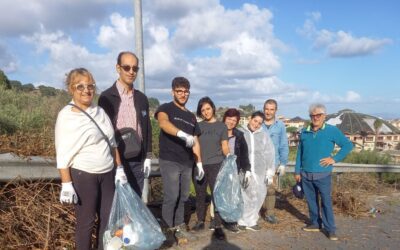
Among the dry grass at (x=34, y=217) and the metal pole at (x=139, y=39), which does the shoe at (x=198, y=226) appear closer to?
the dry grass at (x=34, y=217)

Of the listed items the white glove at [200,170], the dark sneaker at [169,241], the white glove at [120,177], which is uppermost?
the white glove at [120,177]

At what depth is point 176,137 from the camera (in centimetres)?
462

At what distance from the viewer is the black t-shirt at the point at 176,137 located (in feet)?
15.0

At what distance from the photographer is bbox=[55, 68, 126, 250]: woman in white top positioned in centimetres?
313

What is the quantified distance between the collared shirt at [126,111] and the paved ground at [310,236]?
5.33 ft

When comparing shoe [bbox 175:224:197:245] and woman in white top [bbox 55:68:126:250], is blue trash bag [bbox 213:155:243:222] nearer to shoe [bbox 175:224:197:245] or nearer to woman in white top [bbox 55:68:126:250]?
shoe [bbox 175:224:197:245]

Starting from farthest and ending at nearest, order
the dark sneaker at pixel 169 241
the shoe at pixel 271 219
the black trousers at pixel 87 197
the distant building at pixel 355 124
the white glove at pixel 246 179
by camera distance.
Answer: the distant building at pixel 355 124 < the shoe at pixel 271 219 < the white glove at pixel 246 179 < the dark sneaker at pixel 169 241 < the black trousers at pixel 87 197

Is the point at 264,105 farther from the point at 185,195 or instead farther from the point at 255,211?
the point at 185,195

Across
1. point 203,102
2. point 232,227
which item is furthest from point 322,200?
point 203,102

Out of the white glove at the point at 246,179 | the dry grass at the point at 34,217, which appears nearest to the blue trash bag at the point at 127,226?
the dry grass at the point at 34,217

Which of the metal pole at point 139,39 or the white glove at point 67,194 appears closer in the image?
the white glove at point 67,194

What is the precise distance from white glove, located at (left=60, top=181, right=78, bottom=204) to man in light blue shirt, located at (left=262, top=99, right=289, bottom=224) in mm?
3448

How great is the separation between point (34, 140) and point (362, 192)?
7138 mm

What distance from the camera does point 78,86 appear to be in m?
3.27
